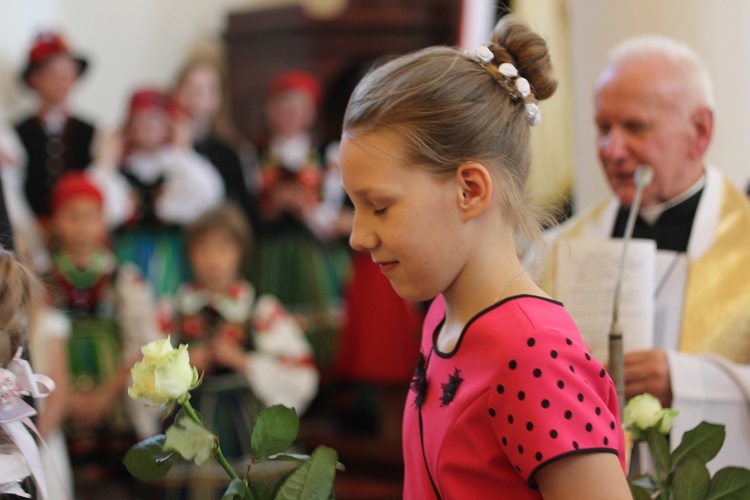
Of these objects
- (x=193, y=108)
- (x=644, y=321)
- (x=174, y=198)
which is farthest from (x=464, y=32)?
(x=644, y=321)

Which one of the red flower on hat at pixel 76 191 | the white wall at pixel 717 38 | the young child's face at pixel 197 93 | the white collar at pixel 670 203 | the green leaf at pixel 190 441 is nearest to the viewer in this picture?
the green leaf at pixel 190 441

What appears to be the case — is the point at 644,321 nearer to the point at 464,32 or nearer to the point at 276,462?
the point at 276,462

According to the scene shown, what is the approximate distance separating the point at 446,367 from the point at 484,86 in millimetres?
374

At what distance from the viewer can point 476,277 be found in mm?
1350

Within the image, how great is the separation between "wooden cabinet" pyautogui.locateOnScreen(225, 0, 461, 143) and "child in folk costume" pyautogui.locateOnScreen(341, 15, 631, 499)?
5513 mm

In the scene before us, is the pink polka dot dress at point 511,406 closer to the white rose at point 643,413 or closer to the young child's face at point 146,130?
the white rose at point 643,413

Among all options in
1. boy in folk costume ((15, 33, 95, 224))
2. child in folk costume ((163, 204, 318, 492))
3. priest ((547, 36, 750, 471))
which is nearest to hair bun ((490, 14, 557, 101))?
priest ((547, 36, 750, 471))

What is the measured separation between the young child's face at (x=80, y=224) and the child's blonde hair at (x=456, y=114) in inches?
128

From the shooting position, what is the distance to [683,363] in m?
2.04

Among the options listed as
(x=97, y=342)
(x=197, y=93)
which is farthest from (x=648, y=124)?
(x=197, y=93)

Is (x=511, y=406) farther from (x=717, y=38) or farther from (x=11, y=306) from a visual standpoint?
(x=717, y=38)

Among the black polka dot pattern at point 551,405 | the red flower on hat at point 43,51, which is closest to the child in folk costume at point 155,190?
the red flower on hat at point 43,51

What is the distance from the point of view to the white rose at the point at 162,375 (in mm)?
1184

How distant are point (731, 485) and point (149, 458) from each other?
0.77m
